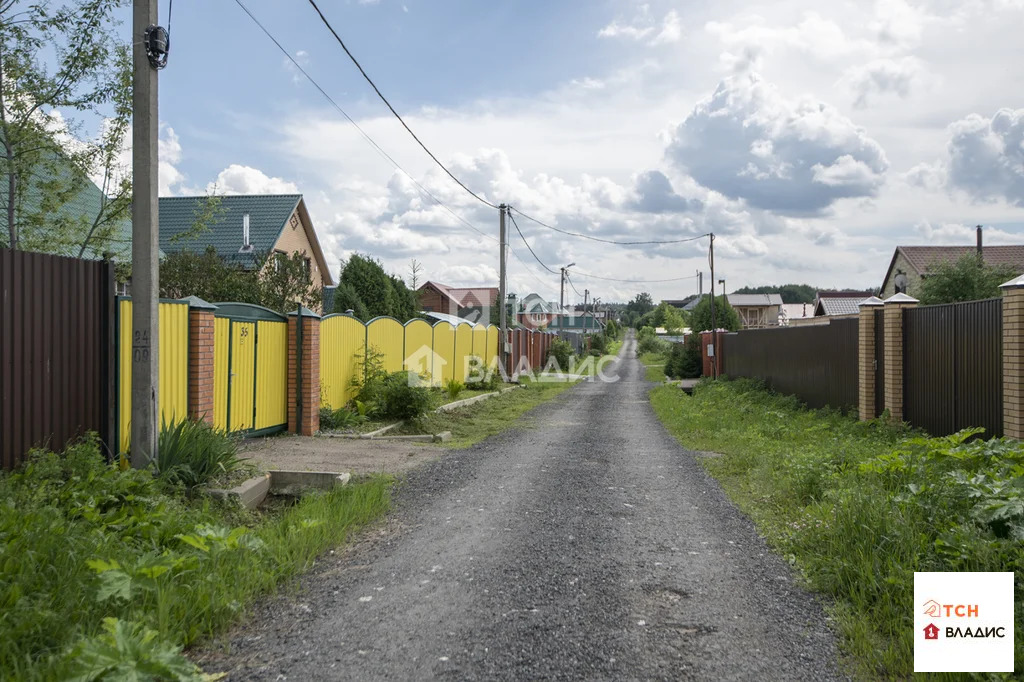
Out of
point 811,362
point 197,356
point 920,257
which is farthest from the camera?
point 920,257

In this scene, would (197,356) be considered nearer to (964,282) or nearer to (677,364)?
(964,282)

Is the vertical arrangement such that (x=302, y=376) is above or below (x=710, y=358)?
above

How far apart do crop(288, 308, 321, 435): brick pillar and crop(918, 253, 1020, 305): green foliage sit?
831 inches

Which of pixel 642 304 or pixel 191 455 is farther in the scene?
pixel 642 304

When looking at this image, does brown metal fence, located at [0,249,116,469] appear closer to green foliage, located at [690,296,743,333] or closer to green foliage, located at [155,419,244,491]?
green foliage, located at [155,419,244,491]

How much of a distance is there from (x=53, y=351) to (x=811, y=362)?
42.1 ft

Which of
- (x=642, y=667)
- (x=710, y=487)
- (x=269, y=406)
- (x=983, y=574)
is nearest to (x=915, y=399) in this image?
(x=710, y=487)

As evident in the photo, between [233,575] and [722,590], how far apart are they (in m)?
2.92

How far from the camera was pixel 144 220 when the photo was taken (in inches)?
245

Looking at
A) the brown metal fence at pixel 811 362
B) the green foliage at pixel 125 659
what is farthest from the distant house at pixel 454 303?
the green foliage at pixel 125 659

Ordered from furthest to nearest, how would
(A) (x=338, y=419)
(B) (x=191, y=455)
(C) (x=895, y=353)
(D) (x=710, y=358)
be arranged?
1. (D) (x=710, y=358)
2. (A) (x=338, y=419)
3. (C) (x=895, y=353)
4. (B) (x=191, y=455)

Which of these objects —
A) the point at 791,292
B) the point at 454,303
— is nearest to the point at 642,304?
the point at 791,292

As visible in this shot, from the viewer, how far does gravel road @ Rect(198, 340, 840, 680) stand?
353cm

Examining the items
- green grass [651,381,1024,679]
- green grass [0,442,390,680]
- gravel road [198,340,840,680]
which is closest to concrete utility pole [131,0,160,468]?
green grass [0,442,390,680]
